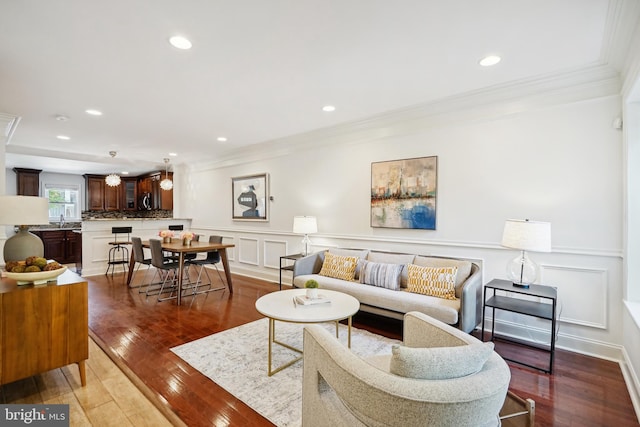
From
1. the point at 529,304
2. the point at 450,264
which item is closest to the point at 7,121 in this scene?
the point at 450,264

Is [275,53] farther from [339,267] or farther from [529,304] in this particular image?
[529,304]

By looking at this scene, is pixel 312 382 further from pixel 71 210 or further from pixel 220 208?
pixel 71 210

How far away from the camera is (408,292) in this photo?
10.7 ft

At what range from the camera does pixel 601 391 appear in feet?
7.25

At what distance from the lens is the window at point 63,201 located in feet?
27.7

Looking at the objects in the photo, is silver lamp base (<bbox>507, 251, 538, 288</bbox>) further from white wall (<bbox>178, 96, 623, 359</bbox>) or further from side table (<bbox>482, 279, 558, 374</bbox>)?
white wall (<bbox>178, 96, 623, 359</bbox>)

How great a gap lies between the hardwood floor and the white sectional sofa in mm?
369

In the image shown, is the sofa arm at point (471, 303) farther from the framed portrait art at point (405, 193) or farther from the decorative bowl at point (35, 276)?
the decorative bowl at point (35, 276)

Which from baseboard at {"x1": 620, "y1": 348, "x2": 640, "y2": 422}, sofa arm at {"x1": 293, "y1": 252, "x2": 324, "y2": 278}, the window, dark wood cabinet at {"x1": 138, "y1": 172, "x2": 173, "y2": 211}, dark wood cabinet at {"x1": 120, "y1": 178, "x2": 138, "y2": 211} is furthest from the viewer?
dark wood cabinet at {"x1": 120, "y1": 178, "x2": 138, "y2": 211}

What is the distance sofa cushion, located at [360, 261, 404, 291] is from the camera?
11.2 ft

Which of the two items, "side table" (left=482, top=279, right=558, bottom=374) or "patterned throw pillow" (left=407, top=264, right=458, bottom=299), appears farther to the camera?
"patterned throw pillow" (left=407, top=264, right=458, bottom=299)

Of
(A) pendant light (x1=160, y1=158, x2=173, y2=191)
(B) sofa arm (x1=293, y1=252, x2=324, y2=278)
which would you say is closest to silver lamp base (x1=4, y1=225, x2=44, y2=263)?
(B) sofa arm (x1=293, y1=252, x2=324, y2=278)

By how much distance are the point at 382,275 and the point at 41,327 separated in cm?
296

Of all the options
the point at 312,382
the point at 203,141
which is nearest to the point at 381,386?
the point at 312,382
